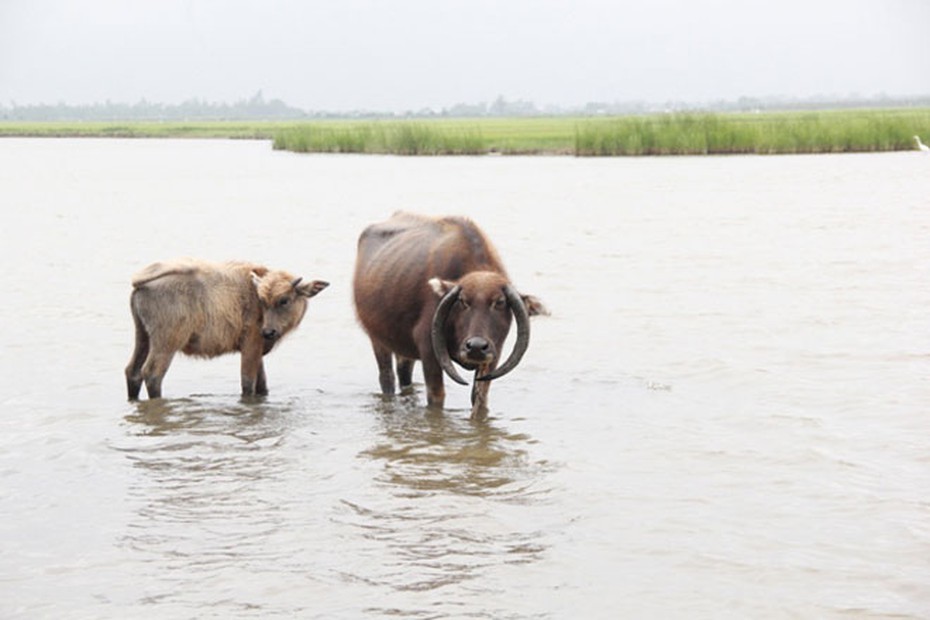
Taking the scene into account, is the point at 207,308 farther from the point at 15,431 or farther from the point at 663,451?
the point at 663,451

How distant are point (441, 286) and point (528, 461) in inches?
55.0

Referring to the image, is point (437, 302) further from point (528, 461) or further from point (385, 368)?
point (385, 368)

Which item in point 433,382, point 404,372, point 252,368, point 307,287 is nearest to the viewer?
point 433,382

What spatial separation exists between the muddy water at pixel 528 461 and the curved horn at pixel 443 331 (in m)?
0.49

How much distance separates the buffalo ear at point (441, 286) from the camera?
9672 mm

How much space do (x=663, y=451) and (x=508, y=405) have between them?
6.30 ft

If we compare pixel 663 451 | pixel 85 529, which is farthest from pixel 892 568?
pixel 85 529

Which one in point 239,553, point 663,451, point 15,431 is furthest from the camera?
point 15,431

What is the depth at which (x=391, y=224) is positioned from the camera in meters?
11.4

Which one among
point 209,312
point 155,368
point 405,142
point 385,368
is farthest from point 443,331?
point 405,142

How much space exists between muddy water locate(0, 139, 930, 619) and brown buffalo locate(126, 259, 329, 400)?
0.39 m

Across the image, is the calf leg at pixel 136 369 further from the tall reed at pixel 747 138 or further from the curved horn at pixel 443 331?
the tall reed at pixel 747 138

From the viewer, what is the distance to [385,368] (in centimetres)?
1144

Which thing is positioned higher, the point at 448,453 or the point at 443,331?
the point at 443,331
